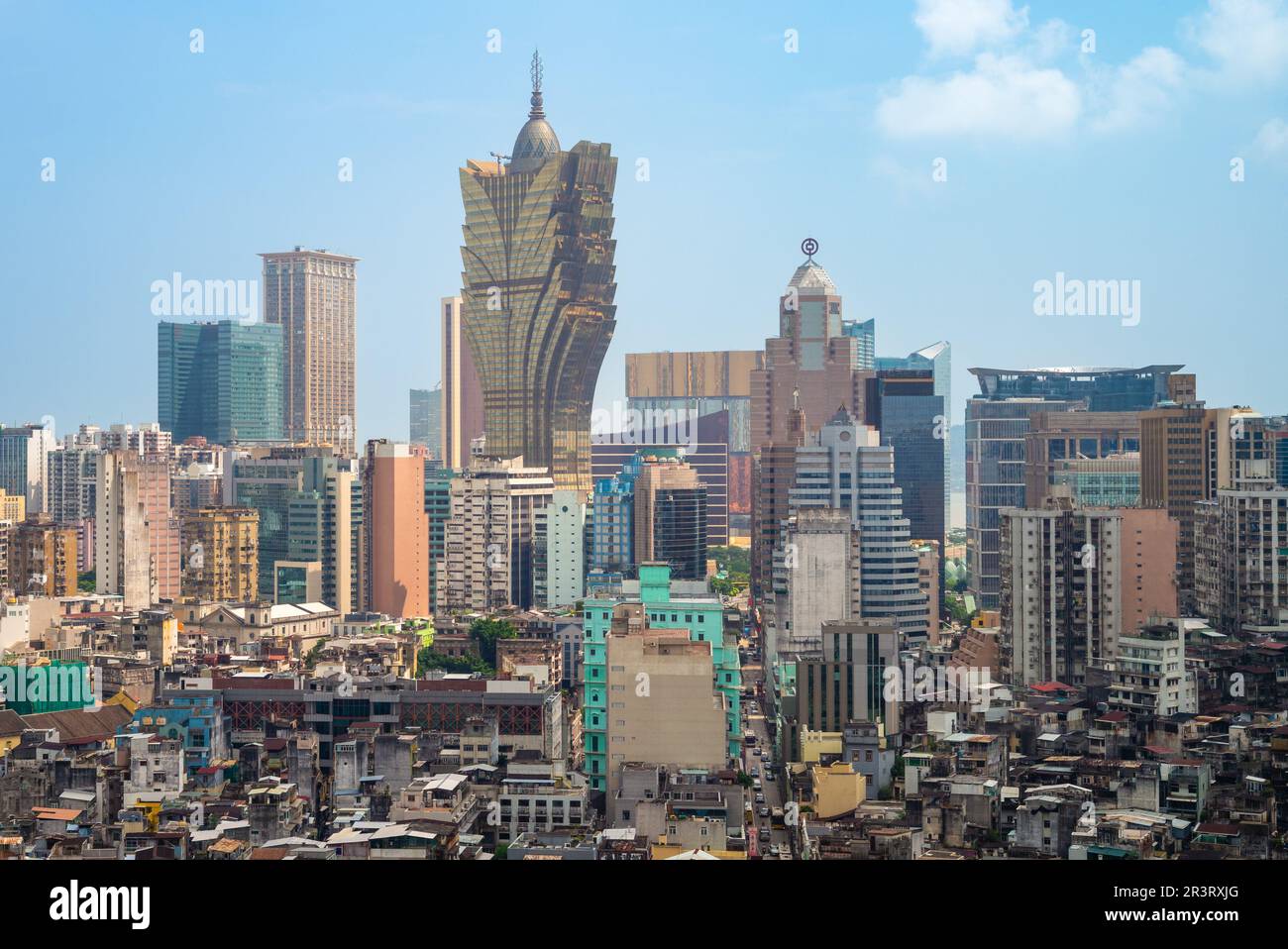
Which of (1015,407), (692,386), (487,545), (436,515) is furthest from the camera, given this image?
(692,386)

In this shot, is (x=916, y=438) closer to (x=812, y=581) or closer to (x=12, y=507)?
(x=812, y=581)

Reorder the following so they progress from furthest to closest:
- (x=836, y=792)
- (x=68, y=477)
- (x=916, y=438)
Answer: (x=916, y=438), (x=68, y=477), (x=836, y=792)

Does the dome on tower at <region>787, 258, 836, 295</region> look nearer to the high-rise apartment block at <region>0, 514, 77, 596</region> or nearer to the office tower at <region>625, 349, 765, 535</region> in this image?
the office tower at <region>625, 349, 765, 535</region>

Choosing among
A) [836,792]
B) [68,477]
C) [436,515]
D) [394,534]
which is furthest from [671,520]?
[836,792]

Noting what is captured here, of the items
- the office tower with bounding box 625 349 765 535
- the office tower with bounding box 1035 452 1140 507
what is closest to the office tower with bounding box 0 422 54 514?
the office tower with bounding box 625 349 765 535

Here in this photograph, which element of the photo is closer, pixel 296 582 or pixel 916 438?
pixel 296 582

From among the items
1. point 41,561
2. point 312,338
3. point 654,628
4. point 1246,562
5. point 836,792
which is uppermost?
point 312,338
